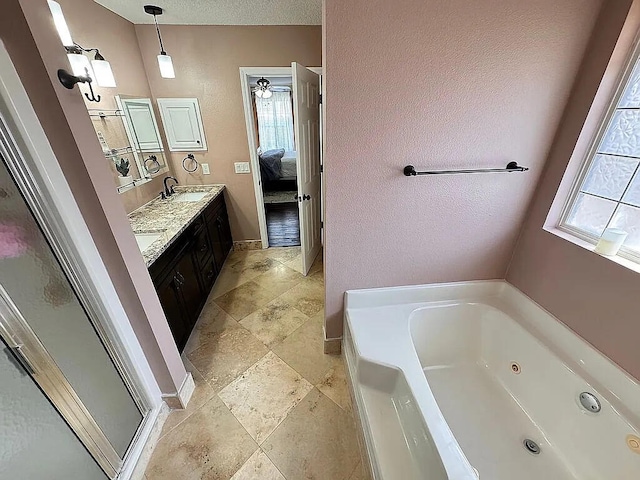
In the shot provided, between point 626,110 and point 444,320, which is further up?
point 626,110

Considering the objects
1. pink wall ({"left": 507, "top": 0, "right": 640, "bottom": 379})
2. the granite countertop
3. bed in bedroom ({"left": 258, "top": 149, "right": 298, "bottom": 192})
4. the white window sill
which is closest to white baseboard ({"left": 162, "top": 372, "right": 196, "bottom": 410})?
the granite countertop

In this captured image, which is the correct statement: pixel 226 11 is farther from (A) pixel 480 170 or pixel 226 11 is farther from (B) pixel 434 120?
(A) pixel 480 170

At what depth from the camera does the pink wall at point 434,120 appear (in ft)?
3.76

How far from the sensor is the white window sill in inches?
43.9

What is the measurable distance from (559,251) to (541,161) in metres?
0.50

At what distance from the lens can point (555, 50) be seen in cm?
123

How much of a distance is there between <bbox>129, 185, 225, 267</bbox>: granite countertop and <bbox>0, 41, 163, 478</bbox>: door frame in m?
0.35

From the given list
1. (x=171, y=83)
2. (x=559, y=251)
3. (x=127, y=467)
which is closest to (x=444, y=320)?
(x=559, y=251)

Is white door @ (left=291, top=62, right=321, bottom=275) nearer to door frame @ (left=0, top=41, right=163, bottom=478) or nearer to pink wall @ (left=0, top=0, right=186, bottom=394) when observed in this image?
pink wall @ (left=0, top=0, right=186, bottom=394)

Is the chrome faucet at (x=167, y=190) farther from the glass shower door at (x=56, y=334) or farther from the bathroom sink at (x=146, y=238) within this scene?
the glass shower door at (x=56, y=334)

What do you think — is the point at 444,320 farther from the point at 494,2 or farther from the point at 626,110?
the point at 494,2

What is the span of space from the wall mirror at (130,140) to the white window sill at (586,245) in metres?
2.94

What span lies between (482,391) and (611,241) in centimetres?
104

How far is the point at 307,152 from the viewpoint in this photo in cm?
241
